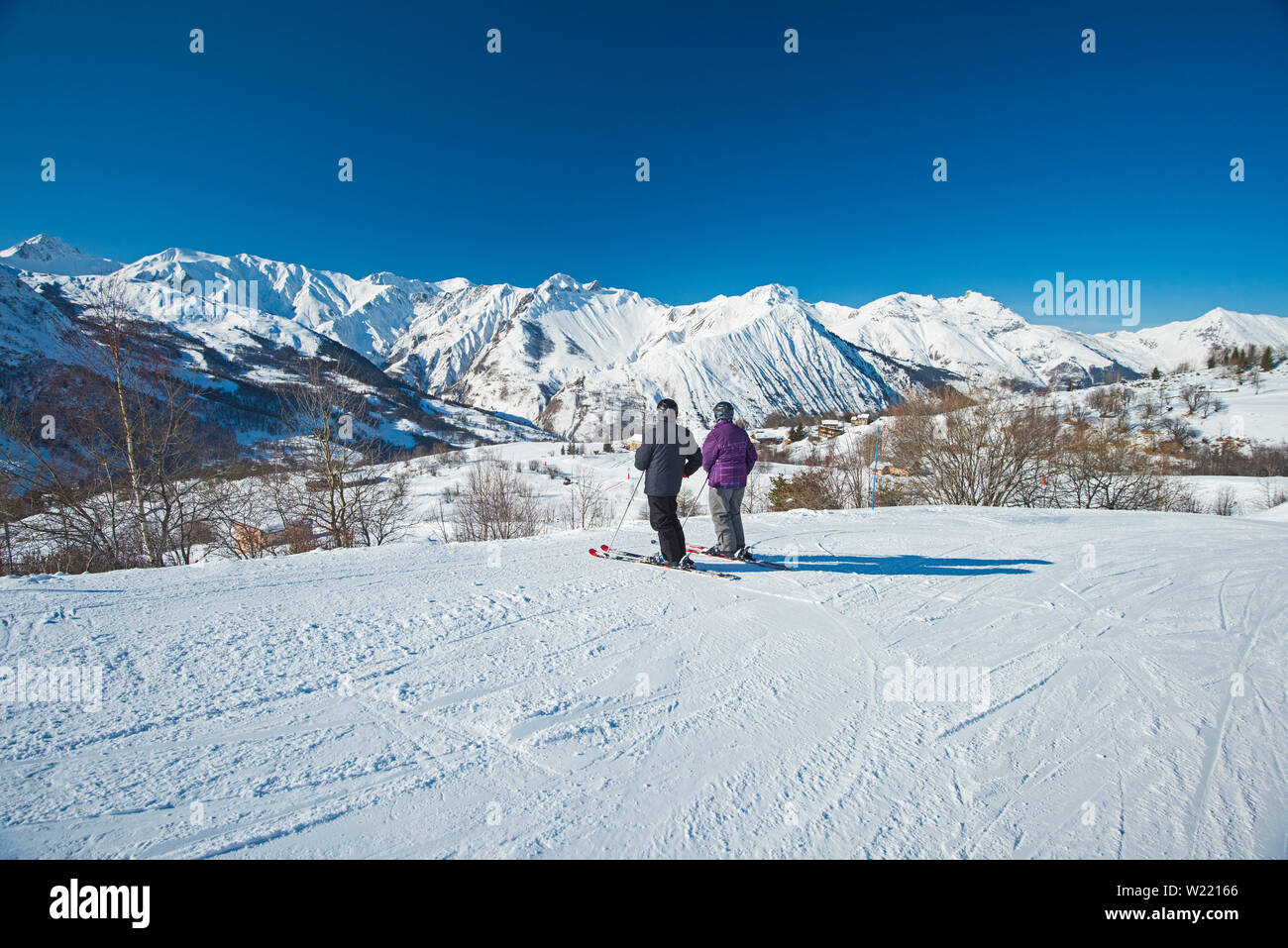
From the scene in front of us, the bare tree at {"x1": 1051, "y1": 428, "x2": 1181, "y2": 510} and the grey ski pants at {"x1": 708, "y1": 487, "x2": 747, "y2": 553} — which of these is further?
the bare tree at {"x1": 1051, "y1": 428, "x2": 1181, "y2": 510}

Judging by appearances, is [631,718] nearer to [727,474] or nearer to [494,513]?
[727,474]

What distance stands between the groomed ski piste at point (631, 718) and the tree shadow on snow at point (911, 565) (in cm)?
70

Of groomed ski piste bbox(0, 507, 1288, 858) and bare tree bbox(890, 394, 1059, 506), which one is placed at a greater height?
bare tree bbox(890, 394, 1059, 506)

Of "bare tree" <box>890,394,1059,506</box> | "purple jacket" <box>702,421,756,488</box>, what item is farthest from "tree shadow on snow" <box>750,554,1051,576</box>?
"bare tree" <box>890,394,1059,506</box>

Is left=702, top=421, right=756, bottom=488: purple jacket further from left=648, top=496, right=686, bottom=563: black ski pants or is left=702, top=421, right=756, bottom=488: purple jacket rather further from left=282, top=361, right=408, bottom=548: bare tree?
left=282, top=361, right=408, bottom=548: bare tree

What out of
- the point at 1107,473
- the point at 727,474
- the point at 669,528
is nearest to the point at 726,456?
the point at 727,474

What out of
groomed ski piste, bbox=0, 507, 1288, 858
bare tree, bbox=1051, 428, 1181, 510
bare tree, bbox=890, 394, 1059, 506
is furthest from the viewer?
bare tree, bbox=1051, 428, 1181, 510

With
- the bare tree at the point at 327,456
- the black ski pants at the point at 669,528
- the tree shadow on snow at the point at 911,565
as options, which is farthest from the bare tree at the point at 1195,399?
the bare tree at the point at 327,456

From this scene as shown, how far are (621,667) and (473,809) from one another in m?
1.64

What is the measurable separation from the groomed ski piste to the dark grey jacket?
1190 millimetres

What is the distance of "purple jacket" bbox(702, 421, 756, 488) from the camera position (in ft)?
22.4

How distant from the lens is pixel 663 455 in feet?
21.4
